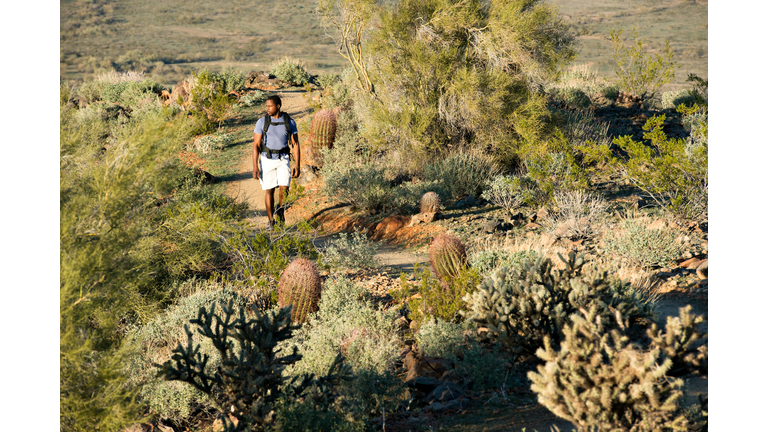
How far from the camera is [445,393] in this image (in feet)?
11.3

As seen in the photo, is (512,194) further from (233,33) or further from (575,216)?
(233,33)

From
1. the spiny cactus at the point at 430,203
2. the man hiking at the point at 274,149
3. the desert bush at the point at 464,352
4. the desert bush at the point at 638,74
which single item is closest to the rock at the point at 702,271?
the desert bush at the point at 464,352

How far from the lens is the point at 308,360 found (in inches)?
146

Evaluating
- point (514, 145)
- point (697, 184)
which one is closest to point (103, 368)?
point (697, 184)

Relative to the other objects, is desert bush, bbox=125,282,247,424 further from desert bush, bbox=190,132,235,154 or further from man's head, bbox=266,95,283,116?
desert bush, bbox=190,132,235,154

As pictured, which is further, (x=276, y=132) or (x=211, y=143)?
(x=211, y=143)

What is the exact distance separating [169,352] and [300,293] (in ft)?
3.98

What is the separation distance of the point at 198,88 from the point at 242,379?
1217cm

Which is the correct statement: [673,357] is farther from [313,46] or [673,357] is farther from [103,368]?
[313,46]

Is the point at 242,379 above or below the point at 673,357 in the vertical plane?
below

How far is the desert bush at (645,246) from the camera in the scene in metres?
5.48

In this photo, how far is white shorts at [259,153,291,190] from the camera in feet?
23.3

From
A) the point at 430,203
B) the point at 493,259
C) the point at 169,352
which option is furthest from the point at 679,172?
the point at 169,352

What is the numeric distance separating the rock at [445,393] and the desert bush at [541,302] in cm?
52
